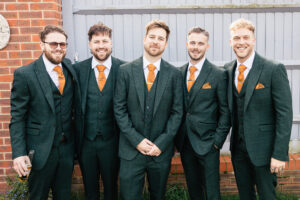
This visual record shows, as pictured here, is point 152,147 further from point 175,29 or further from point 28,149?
point 175,29

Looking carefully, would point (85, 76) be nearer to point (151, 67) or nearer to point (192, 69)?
point (151, 67)

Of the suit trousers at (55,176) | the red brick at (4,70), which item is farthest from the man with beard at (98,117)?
the red brick at (4,70)

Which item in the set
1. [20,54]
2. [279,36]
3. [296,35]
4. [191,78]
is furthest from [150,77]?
[296,35]

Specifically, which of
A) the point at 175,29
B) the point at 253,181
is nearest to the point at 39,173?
the point at 253,181

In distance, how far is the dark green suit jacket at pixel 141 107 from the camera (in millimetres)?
2701

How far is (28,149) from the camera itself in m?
2.67

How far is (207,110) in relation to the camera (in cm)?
279

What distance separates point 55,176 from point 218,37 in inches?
105

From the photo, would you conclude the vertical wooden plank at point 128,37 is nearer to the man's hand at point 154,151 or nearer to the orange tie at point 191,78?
the orange tie at point 191,78

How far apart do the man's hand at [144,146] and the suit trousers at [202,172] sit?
437 mm

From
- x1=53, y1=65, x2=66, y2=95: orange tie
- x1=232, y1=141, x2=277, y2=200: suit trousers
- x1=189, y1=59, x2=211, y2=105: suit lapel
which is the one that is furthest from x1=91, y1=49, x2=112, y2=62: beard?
x1=232, y1=141, x2=277, y2=200: suit trousers

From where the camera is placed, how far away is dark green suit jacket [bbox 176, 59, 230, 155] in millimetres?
2779

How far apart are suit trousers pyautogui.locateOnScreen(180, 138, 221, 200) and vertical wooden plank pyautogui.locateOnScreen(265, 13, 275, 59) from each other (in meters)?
1.81

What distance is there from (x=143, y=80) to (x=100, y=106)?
0.52 metres
